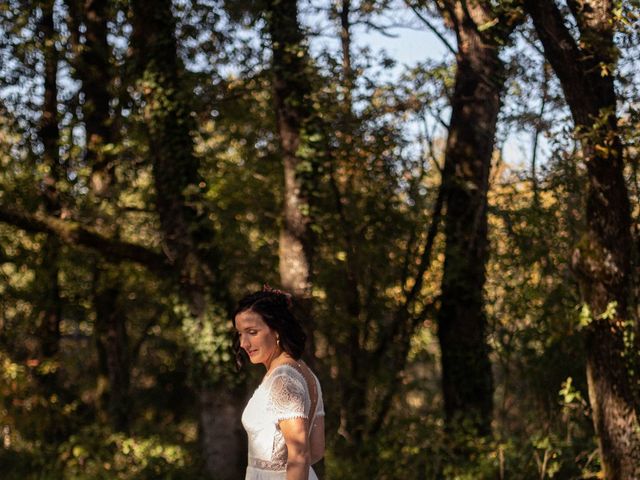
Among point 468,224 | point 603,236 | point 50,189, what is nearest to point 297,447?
point 603,236

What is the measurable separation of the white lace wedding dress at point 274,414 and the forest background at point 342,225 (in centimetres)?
494

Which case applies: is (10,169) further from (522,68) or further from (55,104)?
(522,68)

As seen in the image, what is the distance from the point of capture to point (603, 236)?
348 inches

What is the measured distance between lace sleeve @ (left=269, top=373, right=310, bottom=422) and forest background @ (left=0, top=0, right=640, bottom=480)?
4.98 metres

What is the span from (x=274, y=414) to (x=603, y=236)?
5.12 metres

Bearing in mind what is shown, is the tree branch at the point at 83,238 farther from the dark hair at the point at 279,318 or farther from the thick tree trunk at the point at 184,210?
the dark hair at the point at 279,318

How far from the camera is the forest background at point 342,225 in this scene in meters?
10.4

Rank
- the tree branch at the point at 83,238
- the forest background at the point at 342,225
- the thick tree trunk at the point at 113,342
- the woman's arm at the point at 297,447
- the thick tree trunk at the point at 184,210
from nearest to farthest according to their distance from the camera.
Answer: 1. the woman's arm at the point at 297,447
2. the forest background at the point at 342,225
3. the tree branch at the point at 83,238
4. the thick tree trunk at the point at 184,210
5. the thick tree trunk at the point at 113,342

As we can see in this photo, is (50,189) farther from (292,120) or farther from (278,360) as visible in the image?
(278,360)

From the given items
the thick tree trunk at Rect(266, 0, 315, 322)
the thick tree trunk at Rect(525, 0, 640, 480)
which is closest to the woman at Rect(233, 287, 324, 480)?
the thick tree trunk at Rect(525, 0, 640, 480)

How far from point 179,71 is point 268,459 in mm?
8743

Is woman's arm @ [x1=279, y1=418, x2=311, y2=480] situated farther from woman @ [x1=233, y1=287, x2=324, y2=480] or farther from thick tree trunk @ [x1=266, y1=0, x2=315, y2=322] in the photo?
thick tree trunk @ [x1=266, y1=0, x2=315, y2=322]

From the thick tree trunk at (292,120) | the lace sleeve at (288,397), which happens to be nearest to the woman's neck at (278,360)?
the lace sleeve at (288,397)

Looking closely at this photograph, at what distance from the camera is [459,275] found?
526 inches
